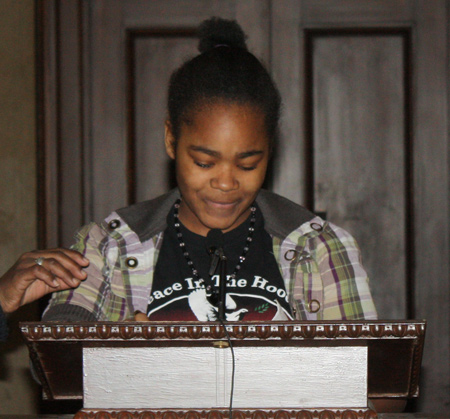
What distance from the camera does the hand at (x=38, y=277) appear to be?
1.32 meters

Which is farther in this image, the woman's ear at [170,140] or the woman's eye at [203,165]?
the woman's ear at [170,140]

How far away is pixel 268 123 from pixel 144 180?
1435 millimetres

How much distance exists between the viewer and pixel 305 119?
2842 mm

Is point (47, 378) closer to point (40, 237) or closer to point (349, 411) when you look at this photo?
point (349, 411)

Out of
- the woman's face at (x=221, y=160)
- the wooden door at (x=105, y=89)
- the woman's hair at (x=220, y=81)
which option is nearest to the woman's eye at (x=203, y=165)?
the woman's face at (x=221, y=160)

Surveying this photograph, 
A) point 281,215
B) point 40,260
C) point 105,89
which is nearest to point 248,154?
point 281,215

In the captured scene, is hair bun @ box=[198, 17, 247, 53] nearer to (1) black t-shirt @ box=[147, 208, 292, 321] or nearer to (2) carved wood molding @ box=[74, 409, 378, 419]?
(1) black t-shirt @ box=[147, 208, 292, 321]

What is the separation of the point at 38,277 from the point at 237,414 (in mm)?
574

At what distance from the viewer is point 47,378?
1.02 metres

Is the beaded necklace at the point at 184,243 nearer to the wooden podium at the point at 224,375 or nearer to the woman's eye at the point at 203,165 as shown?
the woman's eye at the point at 203,165

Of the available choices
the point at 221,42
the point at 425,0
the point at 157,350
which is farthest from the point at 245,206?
the point at 425,0

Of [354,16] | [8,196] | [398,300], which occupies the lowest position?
[398,300]

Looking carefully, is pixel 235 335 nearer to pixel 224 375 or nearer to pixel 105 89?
pixel 224 375

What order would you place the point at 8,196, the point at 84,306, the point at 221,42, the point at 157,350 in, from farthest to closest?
the point at 8,196
the point at 221,42
the point at 84,306
the point at 157,350
